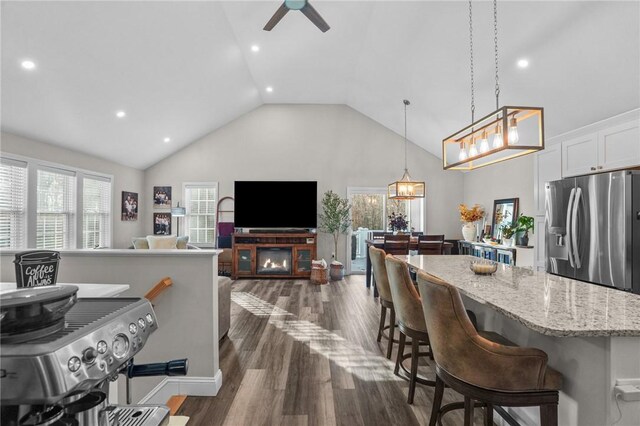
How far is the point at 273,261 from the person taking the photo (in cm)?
686

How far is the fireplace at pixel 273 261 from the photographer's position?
6793mm

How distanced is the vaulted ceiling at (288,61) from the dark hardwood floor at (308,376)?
3152mm

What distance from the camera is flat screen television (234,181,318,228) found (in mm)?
6957

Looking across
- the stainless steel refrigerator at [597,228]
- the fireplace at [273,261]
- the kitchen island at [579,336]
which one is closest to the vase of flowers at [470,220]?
the stainless steel refrigerator at [597,228]

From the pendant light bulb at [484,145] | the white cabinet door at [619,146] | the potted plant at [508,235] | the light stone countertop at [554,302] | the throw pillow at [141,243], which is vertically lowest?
the throw pillow at [141,243]

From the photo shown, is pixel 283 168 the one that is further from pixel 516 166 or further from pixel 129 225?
pixel 516 166

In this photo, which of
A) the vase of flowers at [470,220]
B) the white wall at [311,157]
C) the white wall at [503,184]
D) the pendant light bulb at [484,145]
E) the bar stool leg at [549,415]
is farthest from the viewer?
the white wall at [311,157]

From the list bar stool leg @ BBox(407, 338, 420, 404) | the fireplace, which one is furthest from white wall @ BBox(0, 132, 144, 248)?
bar stool leg @ BBox(407, 338, 420, 404)

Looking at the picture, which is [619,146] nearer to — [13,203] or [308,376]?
[308,376]

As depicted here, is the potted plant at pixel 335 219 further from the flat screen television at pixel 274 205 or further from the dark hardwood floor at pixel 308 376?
the dark hardwood floor at pixel 308 376

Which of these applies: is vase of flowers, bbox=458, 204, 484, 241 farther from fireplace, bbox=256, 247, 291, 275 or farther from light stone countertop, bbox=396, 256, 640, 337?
light stone countertop, bbox=396, 256, 640, 337

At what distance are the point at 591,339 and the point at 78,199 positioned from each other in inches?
255

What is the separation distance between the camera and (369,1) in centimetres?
391

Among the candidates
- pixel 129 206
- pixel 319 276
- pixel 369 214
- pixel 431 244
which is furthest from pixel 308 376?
pixel 129 206
